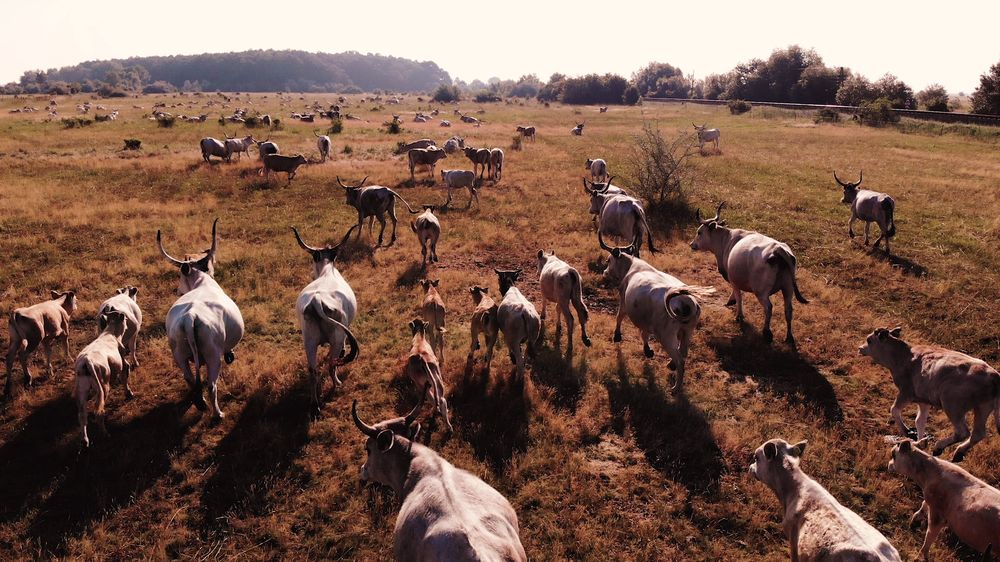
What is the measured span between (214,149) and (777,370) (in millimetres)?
30394

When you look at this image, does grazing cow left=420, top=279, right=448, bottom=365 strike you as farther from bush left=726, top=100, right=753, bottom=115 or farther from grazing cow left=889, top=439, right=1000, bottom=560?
bush left=726, top=100, right=753, bottom=115

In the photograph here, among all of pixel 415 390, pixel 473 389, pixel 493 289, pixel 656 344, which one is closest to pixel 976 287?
pixel 656 344

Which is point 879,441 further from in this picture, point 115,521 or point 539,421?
point 115,521

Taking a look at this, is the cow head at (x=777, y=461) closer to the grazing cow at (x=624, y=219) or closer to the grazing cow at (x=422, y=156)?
the grazing cow at (x=624, y=219)

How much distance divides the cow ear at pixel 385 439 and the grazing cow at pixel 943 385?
26.1ft

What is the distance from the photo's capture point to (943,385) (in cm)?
740

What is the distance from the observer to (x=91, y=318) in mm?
11391

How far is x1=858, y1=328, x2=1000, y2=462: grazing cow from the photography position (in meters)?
7.09

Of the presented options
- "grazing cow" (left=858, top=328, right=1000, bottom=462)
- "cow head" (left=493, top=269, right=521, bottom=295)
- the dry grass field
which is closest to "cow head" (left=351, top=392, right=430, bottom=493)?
the dry grass field

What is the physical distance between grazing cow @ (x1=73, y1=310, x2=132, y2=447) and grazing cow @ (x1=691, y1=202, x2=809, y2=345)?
12.2 m

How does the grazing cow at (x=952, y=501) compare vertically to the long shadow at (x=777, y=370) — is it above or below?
above

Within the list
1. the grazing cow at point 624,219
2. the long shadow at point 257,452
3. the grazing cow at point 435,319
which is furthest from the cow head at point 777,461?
the grazing cow at point 624,219

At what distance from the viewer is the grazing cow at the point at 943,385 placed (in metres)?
7.09

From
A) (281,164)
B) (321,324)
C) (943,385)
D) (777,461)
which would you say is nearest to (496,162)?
(281,164)
